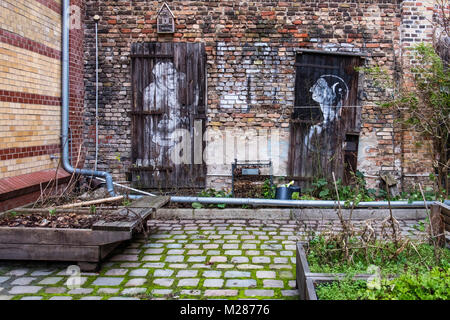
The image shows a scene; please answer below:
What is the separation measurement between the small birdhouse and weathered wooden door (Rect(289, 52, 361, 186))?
2588 mm

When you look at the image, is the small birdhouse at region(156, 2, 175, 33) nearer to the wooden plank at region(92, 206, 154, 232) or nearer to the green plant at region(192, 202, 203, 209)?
the green plant at region(192, 202, 203, 209)

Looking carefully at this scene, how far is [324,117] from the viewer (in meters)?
7.68

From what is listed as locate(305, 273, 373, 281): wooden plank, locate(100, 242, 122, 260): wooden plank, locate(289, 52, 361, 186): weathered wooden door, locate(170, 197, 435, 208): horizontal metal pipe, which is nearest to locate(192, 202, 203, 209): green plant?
locate(170, 197, 435, 208): horizontal metal pipe

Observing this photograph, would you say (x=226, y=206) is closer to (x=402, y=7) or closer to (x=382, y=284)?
(x=382, y=284)

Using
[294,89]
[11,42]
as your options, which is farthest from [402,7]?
[11,42]

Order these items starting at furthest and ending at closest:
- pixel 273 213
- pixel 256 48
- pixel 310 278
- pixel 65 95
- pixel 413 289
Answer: pixel 256 48 → pixel 65 95 → pixel 273 213 → pixel 310 278 → pixel 413 289

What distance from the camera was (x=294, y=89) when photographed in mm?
7652

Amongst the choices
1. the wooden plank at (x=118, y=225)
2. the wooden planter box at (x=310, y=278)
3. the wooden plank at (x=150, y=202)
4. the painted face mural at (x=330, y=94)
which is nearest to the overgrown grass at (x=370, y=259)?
the wooden planter box at (x=310, y=278)

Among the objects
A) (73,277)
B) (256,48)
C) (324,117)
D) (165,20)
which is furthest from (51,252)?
(324,117)

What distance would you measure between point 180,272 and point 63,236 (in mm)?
1345

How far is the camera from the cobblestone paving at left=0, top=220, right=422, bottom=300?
3.72m

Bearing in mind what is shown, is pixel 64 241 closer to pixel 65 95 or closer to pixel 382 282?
pixel 382 282

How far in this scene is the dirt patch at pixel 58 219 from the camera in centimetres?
449

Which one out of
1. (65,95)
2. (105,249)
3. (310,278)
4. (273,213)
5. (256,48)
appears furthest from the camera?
(256,48)
